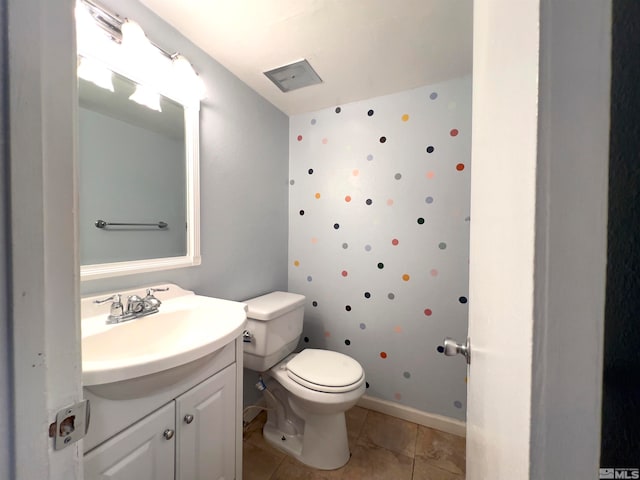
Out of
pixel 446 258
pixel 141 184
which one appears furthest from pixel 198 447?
pixel 446 258

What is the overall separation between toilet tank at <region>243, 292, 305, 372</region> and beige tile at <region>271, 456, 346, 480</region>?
47cm

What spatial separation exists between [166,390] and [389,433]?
1.32 m

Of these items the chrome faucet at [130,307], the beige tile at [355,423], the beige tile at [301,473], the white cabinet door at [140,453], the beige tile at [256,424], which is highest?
the chrome faucet at [130,307]

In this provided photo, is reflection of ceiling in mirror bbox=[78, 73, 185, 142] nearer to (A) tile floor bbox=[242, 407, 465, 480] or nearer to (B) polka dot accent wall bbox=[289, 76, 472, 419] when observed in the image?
(B) polka dot accent wall bbox=[289, 76, 472, 419]

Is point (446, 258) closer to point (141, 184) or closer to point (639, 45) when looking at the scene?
point (639, 45)

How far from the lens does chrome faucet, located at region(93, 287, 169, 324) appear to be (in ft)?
2.73

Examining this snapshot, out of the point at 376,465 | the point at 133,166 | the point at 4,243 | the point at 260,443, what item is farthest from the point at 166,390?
the point at 376,465

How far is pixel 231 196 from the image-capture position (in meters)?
1.39

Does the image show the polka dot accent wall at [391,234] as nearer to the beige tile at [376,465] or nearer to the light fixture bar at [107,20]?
the beige tile at [376,465]

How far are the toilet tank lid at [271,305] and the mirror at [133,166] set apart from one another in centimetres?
38

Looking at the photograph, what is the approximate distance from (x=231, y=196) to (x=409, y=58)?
46.5 inches

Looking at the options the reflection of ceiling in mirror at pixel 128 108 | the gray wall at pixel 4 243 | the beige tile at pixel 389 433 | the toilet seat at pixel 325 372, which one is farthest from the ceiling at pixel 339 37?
the beige tile at pixel 389 433

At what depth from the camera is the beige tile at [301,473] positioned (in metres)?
1.17

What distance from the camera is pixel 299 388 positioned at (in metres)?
1.18
